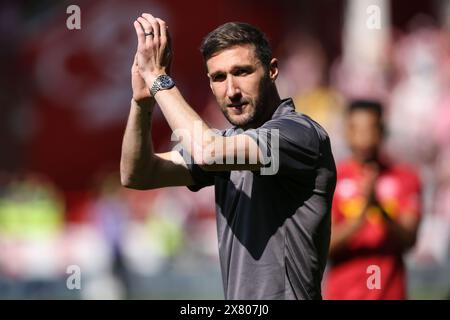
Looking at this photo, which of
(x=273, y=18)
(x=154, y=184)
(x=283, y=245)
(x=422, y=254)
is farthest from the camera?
(x=273, y=18)

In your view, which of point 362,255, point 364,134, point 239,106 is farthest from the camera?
point 364,134

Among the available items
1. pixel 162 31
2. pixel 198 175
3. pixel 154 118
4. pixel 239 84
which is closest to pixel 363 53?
pixel 154 118

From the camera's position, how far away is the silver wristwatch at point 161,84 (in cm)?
365

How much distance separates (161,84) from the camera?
3658 millimetres

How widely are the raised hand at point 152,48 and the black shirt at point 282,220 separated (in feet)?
1.46

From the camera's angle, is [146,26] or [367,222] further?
[367,222]

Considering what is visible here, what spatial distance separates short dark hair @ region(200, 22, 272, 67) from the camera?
379 cm

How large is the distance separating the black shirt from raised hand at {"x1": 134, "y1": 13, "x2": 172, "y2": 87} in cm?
45

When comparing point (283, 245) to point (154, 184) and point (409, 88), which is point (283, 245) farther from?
point (409, 88)

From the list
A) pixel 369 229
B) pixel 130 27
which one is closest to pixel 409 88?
pixel 130 27

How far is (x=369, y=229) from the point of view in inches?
243

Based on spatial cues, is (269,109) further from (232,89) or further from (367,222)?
(367,222)

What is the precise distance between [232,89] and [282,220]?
0.54 m

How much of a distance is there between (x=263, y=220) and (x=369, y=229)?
2682 mm
